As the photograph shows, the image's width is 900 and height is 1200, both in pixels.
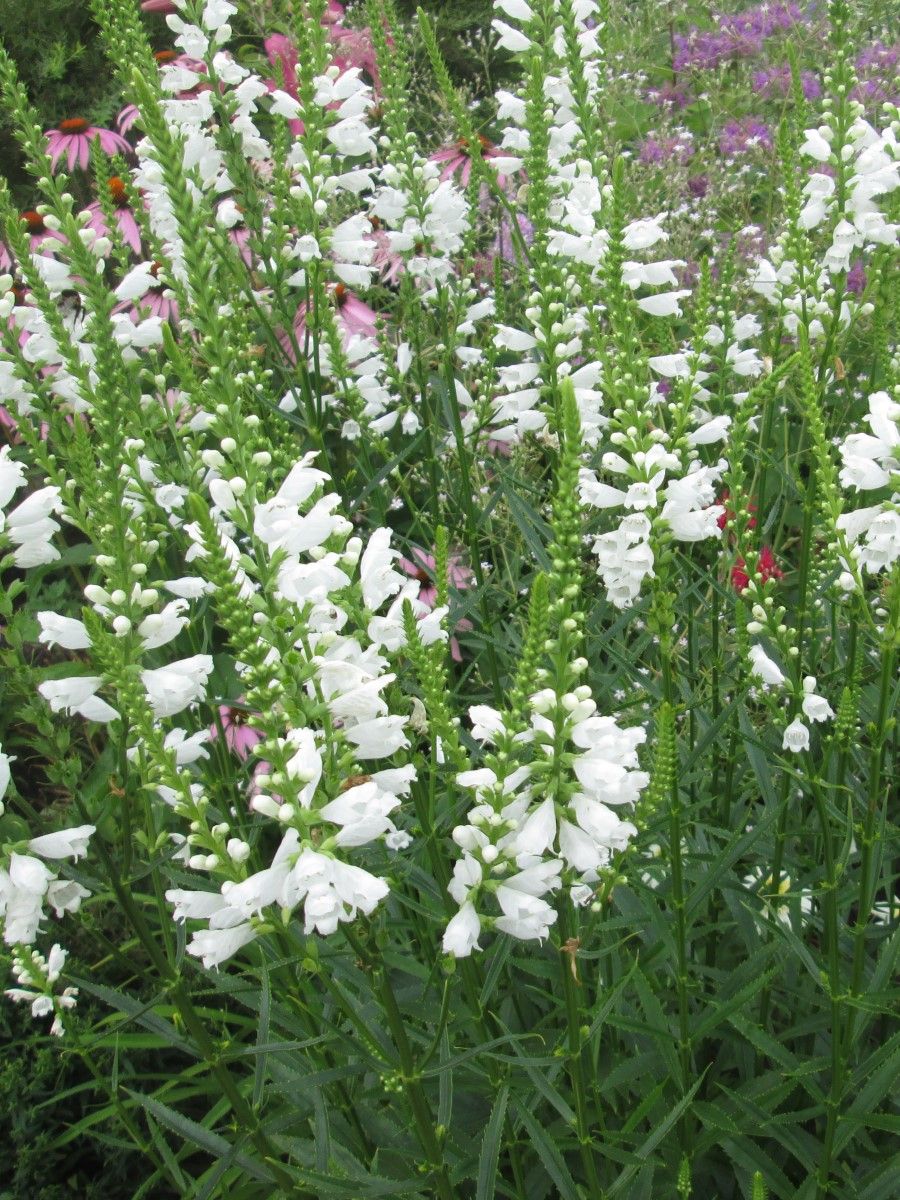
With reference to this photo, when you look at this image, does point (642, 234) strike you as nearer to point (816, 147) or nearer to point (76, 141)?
point (816, 147)

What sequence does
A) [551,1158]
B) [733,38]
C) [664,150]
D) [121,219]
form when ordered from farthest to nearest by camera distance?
[733,38], [664,150], [121,219], [551,1158]

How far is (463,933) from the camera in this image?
6.39 feet

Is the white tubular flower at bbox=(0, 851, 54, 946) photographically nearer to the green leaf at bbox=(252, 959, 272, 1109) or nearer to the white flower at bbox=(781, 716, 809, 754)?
the green leaf at bbox=(252, 959, 272, 1109)

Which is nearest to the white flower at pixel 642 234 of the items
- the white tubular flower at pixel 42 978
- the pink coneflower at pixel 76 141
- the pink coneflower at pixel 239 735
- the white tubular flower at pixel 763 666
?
the white tubular flower at pixel 763 666

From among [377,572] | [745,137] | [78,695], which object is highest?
[745,137]

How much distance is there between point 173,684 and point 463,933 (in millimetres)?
885

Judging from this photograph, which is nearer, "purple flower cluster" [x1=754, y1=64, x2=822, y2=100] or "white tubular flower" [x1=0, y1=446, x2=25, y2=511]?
"white tubular flower" [x1=0, y1=446, x2=25, y2=511]

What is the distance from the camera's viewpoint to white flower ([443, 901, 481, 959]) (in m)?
1.93

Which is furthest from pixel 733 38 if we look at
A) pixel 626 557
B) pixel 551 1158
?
pixel 551 1158

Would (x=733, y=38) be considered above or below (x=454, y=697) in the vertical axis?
above

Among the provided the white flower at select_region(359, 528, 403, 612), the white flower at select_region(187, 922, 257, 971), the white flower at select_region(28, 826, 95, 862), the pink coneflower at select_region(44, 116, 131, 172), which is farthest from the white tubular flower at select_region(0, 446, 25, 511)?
the pink coneflower at select_region(44, 116, 131, 172)

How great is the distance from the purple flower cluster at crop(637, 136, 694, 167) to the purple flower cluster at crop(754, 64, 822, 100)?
51 cm

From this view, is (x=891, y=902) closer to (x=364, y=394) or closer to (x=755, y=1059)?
(x=755, y=1059)

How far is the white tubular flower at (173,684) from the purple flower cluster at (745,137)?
5.00 metres
